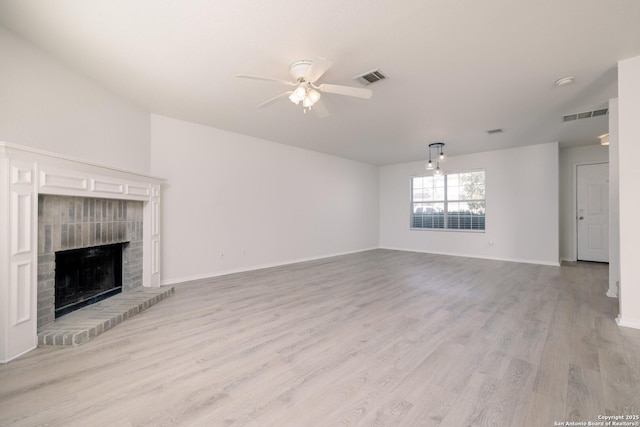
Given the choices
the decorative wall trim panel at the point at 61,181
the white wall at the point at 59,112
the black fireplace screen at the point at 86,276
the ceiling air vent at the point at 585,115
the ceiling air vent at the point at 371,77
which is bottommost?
the black fireplace screen at the point at 86,276

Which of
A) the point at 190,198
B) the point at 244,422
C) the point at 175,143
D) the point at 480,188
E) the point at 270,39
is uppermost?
the point at 270,39

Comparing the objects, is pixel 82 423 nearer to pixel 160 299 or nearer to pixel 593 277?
pixel 160 299

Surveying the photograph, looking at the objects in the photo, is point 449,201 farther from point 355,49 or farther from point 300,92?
point 300,92

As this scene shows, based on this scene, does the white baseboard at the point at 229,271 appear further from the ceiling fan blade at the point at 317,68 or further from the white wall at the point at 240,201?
the ceiling fan blade at the point at 317,68

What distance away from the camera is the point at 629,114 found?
2660mm

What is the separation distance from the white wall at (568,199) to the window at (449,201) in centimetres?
177

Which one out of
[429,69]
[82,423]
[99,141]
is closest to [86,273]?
[99,141]

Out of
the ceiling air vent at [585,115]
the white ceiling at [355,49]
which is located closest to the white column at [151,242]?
the white ceiling at [355,49]

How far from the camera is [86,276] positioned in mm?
3049

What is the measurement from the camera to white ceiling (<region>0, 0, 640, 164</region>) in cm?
201

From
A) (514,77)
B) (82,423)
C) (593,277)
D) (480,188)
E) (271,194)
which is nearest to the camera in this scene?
(82,423)

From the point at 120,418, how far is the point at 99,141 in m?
3.15

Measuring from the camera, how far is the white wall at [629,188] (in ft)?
8.68

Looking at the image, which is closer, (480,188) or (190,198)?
(190,198)
